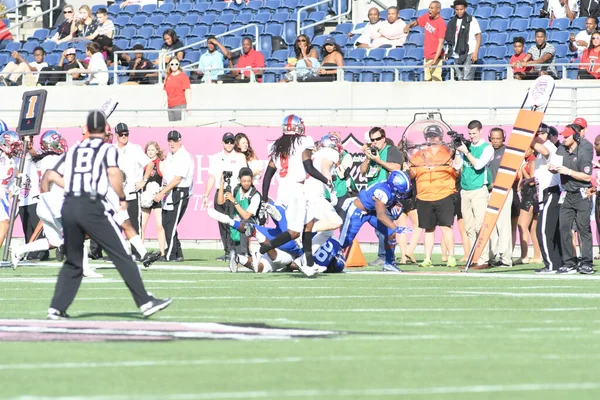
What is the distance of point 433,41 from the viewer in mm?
24828

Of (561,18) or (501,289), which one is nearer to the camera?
(501,289)

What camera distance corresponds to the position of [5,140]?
19266 mm

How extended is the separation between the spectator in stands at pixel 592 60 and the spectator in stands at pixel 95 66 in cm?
998

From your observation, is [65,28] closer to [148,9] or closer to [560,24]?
[148,9]

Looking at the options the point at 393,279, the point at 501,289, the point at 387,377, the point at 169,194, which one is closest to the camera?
the point at 387,377

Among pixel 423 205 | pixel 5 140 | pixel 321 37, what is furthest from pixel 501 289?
pixel 321 37

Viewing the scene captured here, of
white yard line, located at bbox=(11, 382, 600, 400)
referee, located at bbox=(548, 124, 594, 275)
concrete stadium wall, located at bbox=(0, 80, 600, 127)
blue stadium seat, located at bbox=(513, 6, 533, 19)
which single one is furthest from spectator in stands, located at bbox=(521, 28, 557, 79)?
white yard line, located at bbox=(11, 382, 600, 400)

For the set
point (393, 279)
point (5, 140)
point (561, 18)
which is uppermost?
point (561, 18)

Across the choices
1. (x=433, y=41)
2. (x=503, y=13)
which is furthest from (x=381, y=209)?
(x=503, y=13)

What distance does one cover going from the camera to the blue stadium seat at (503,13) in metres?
26.0

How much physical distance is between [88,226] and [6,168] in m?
8.89

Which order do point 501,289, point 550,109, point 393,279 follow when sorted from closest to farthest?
1. point 501,289
2. point 393,279
3. point 550,109

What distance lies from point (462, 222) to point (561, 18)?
6.87 metres

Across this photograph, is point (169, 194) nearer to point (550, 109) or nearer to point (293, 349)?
point (550, 109)
